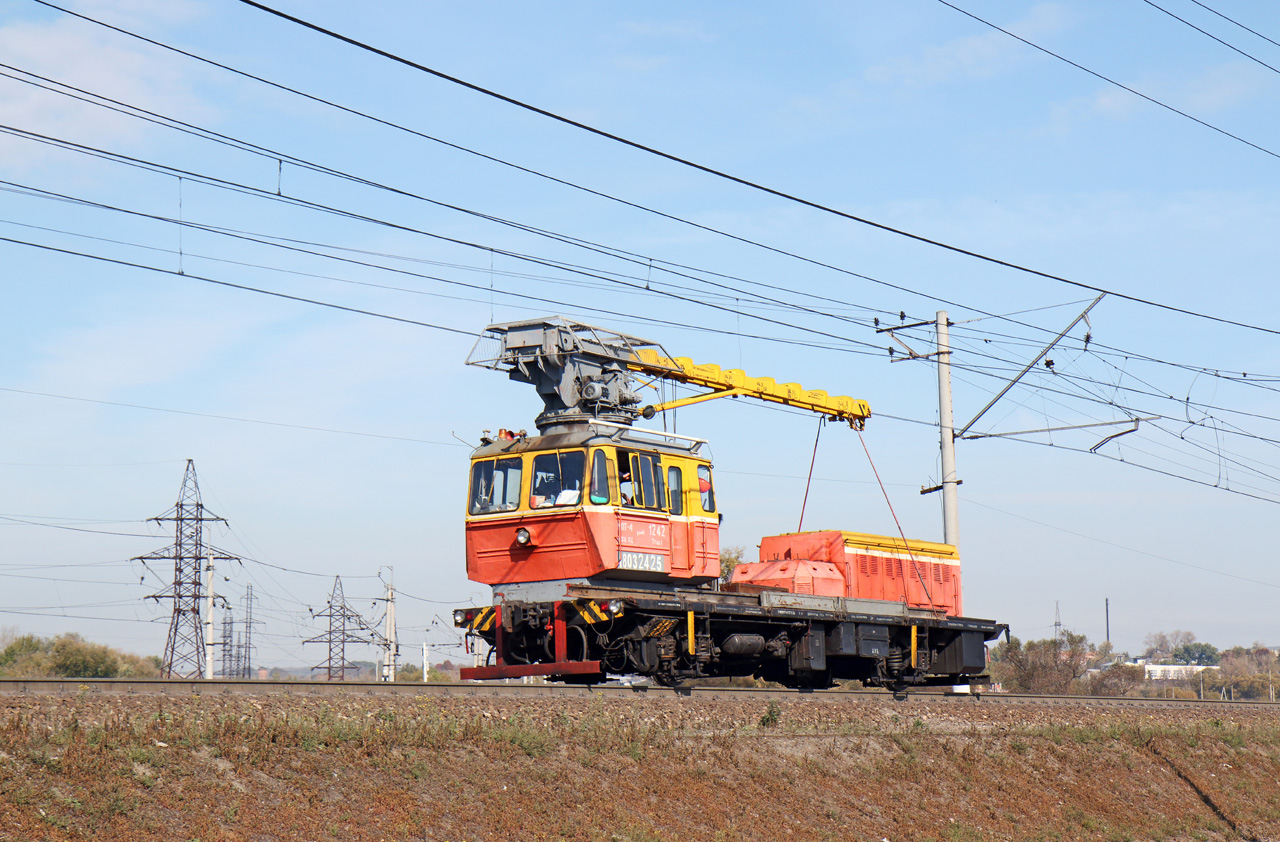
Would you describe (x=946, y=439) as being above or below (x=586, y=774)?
above

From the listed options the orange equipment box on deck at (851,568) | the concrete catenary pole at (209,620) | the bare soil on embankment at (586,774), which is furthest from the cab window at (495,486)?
the concrete catenary pole at (209,620)

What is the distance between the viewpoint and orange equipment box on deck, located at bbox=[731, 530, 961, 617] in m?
23.0

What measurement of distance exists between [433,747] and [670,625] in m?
4.57

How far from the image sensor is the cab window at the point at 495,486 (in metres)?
19.5

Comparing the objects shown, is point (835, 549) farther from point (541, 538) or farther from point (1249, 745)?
point (1249, 745)

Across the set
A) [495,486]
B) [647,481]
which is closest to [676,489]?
[647,481]

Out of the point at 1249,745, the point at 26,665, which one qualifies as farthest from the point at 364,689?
the point at 26,665

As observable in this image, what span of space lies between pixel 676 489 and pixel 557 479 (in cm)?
222

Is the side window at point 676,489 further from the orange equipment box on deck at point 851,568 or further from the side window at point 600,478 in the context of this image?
the orange equipment box on deck at point 851,568

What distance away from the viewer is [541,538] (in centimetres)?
1897

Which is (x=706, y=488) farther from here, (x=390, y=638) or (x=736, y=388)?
(x=390, y=638)

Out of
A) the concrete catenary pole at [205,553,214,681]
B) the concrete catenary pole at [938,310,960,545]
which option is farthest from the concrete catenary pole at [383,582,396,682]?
the concrete catenary pole at [938,310,960,545]

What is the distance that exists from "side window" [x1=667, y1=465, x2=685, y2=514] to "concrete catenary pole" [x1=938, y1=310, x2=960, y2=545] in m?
11.9

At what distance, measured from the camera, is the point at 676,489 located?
787 inches
